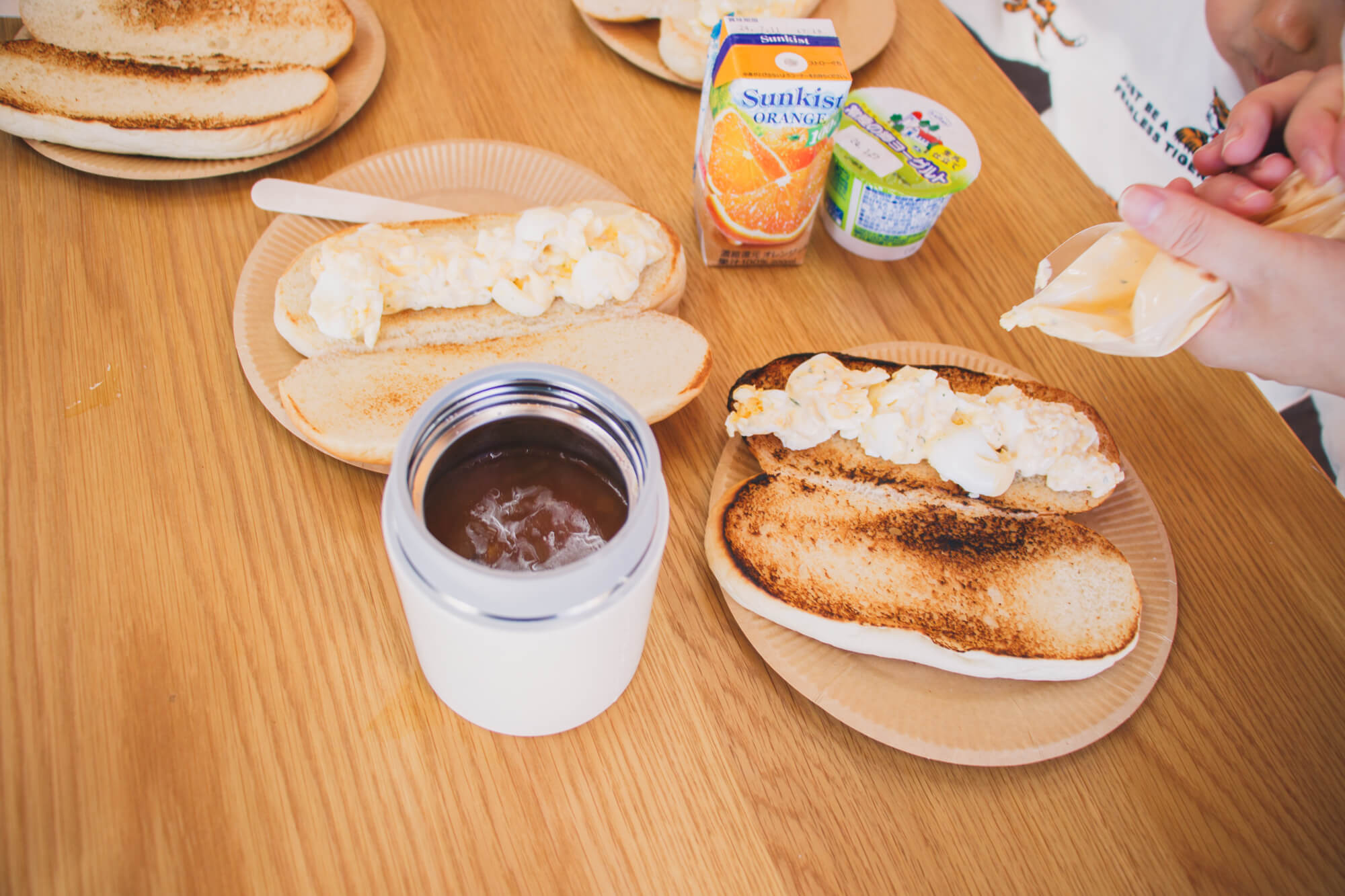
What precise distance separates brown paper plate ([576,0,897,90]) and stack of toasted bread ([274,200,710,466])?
66 cm

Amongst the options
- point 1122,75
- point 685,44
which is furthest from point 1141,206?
point 1122,75

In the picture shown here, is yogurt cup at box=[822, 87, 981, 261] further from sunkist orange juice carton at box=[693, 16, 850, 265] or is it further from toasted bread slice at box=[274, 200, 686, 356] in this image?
toasted bread slice at box=[274, 200, 686, 356]

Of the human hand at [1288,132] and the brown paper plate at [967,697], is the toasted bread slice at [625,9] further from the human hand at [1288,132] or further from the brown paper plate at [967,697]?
the brown paper plate at [967,697]

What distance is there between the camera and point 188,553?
1138 millimetres

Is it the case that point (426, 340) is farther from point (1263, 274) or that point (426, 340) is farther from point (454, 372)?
point (1263, 274)

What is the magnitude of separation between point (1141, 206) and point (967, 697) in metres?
0.75

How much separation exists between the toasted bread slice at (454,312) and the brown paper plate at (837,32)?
0.59m

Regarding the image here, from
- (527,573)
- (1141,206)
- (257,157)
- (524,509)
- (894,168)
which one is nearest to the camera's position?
(527,573)

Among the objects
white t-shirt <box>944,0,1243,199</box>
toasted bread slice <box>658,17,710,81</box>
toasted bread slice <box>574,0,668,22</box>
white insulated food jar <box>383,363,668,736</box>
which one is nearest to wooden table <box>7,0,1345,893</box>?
white insulated food jar <box>383,363,668,736</box>

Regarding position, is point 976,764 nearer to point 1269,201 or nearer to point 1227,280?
point 1227,280

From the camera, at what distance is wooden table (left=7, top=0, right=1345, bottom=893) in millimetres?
963

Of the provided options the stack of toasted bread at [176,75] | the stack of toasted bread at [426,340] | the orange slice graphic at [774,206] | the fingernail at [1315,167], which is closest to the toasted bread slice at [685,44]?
the orange slice graphic at [774,206]

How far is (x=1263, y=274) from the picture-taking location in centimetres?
111

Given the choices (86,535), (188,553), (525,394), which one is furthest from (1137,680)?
(86,535)
